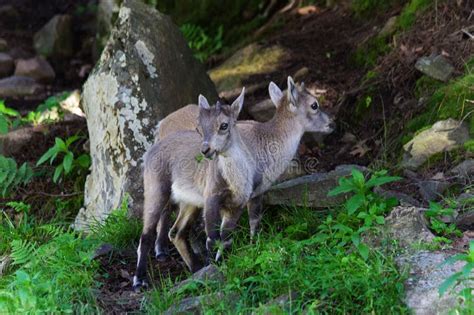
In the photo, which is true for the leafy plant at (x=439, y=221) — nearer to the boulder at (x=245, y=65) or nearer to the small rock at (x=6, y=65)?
the boulder at (x=245, y=65)

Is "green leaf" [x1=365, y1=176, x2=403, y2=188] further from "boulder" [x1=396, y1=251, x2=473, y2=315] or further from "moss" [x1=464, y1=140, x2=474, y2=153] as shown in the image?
"moss" [x1=464, y1=140, x2=474, y2=153]

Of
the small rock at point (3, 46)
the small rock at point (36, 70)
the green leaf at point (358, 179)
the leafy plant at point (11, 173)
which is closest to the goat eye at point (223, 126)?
the green leaf at point (358, 179)

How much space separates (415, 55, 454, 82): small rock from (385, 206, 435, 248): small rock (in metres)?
2.98

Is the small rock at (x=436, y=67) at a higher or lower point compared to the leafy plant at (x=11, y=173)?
higher

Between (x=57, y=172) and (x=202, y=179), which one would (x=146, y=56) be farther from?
(x=202, y=179)

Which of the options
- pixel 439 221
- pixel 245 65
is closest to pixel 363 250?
pixel 439 221

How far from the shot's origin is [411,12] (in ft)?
35.6

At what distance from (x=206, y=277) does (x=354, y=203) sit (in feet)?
4.37

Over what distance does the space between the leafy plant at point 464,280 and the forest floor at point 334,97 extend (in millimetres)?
2091

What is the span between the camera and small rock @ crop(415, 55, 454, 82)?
374 inches

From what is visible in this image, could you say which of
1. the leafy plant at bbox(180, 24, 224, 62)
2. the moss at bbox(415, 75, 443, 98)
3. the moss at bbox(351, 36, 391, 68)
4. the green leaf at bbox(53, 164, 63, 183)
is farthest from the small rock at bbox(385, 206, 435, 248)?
the leafy plant at bbox(180, 24, 224, 62)

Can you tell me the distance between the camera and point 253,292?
6.55 meters

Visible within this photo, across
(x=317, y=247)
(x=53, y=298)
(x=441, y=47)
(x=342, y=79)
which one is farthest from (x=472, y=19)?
(x=53, y=298)

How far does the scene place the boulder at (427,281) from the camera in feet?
19.3
